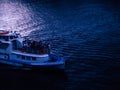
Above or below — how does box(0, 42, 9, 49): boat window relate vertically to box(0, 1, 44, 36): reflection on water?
below

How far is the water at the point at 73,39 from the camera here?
218ft

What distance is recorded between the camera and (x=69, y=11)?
146000mm

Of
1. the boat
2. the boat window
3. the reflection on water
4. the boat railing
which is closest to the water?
the reflection on water

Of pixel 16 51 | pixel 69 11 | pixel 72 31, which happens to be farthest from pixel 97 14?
pixel 16 51

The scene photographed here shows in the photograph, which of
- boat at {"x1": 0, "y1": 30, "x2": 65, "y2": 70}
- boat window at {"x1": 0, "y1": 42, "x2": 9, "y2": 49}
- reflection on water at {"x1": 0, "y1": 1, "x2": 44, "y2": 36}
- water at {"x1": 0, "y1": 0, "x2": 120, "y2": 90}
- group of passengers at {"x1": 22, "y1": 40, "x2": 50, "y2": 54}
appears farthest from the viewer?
reflection on water at {"x1": 0, "y1": 1, "x2": 44, "y2": 36}

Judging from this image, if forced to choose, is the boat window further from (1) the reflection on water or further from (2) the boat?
(1) the reflection on water

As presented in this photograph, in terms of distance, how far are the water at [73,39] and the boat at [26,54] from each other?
6.06 ft

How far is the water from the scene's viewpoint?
218 feet

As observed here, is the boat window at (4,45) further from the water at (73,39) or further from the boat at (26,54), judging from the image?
the water at (73,39)

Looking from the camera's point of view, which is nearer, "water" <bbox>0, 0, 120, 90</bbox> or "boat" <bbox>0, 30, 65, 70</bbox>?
"water" <bbox>0, 0, 120, 90</bbox>

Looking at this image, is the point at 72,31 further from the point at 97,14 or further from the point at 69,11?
the point at 69,11

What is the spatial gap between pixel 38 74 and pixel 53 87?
744 centimetres

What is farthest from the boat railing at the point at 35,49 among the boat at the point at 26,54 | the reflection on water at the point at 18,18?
the reflection on water at the point at 18,18

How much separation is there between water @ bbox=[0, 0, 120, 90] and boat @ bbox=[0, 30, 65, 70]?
1.85 meters
